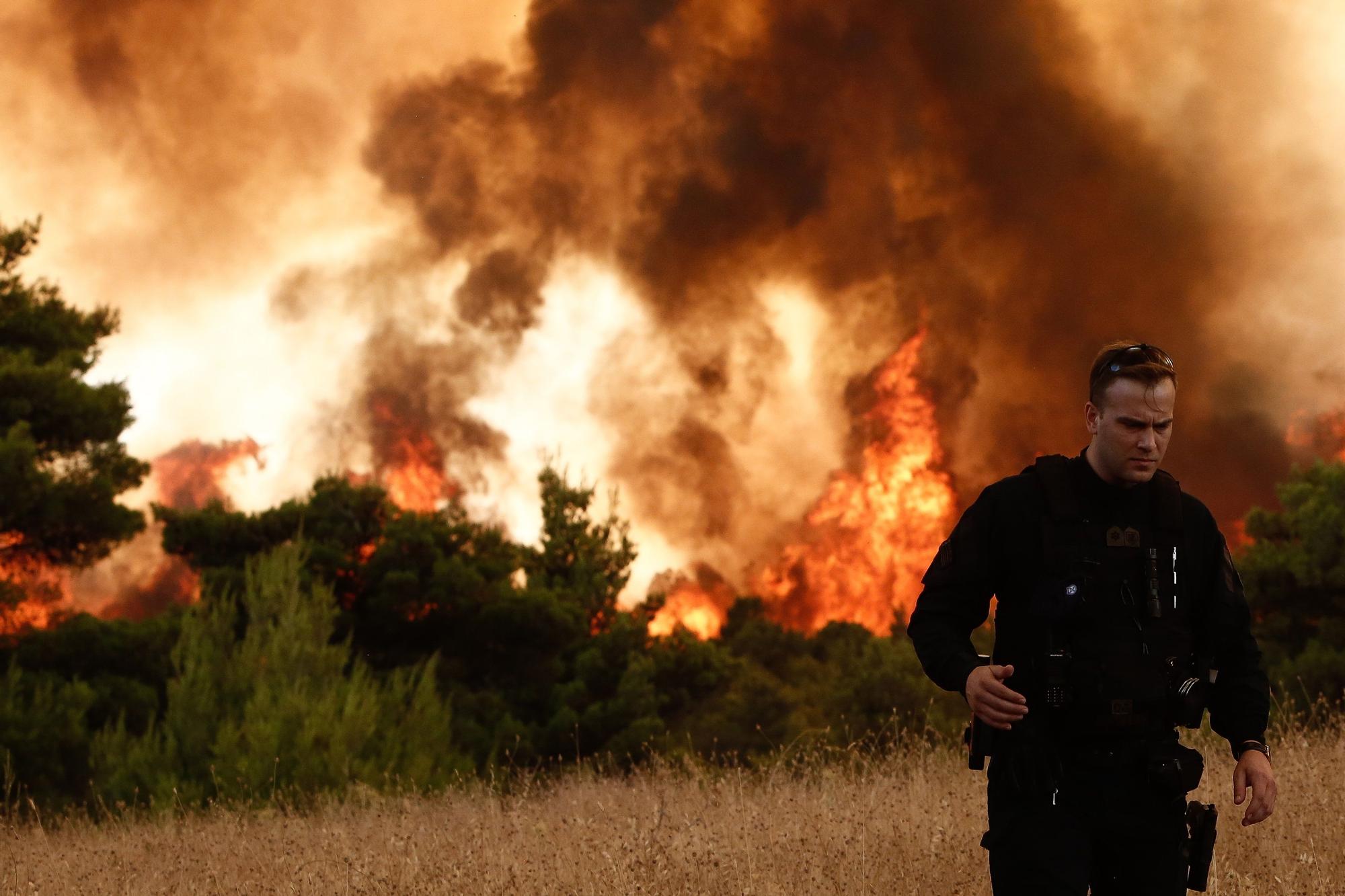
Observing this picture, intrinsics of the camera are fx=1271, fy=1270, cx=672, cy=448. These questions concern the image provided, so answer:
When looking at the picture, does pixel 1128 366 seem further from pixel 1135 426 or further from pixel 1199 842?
pixel 1199 842

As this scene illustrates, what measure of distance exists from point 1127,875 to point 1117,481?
3.70 feet

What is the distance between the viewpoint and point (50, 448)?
69.9 feet

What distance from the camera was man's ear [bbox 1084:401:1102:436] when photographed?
376cm

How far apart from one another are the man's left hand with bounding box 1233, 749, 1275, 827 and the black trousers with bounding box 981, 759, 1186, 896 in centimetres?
19

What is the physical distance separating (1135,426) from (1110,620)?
0.57 metres

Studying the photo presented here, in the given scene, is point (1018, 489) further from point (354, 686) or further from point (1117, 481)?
point (354, 686)

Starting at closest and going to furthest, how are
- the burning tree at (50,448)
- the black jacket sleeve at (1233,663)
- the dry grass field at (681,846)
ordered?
1. the black jacket sleeve at (1233,663)
2. the dry grass field at (681,846)
3. the burning tree at (50,448)

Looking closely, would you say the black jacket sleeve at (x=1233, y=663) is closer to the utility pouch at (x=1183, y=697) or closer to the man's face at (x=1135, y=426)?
the utility pouch at (x=1183, y=697)

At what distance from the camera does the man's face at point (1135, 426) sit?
3.62m

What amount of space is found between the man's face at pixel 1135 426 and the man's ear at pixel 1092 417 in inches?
1.5

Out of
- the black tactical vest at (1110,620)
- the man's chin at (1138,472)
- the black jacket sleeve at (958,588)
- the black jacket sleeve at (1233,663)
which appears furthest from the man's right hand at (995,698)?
the black jacket sleeve at (1233,663)

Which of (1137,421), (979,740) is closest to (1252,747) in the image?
(979,740)

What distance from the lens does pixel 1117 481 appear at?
3.76 metres

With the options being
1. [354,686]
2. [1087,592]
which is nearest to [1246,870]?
[1087,592]
